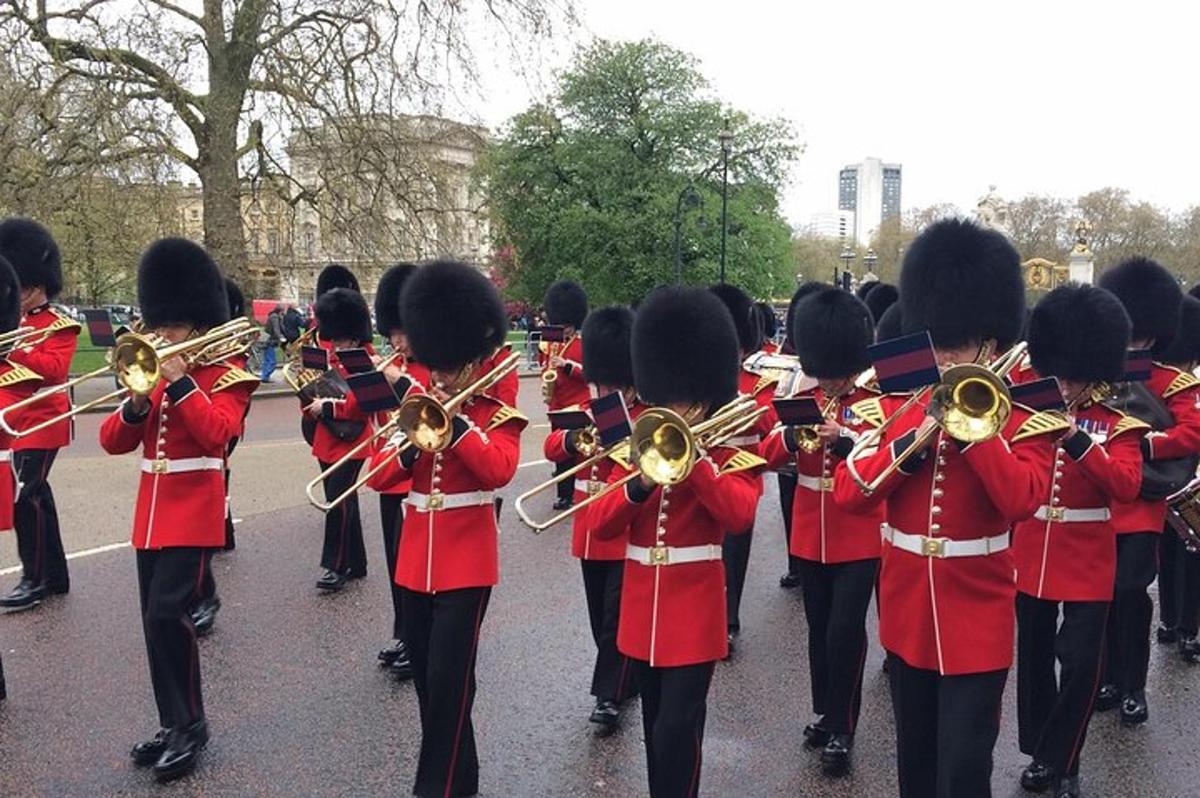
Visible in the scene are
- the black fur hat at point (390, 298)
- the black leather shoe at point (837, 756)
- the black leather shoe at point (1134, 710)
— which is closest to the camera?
the black leather shoe at point (837, 756)

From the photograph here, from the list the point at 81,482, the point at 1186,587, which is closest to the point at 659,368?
the point at 1186,587

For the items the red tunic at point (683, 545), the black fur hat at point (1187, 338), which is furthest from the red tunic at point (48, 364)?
the black fur hat at point (1187, 338)

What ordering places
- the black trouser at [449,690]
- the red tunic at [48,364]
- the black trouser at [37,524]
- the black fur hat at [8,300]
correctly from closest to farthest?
the black trouser at [449,690] → the black fur hat at [8,300] → the red tunic at [48,364] → the black trouser at [37,524]

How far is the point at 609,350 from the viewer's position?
4531mm

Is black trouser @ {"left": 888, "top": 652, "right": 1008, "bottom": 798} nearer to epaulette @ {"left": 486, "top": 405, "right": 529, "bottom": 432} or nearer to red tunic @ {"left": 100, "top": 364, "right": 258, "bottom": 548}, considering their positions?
epaulette @ {"left": 486, "top": 405, "right": 529, "bottom": 432}

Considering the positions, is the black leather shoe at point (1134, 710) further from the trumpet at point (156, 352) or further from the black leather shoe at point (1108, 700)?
the trumpet at point (156, 352)

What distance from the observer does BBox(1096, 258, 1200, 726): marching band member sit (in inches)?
167

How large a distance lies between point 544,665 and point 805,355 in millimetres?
1992

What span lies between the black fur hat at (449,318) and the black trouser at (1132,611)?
109 inches

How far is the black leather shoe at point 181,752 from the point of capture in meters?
3.79

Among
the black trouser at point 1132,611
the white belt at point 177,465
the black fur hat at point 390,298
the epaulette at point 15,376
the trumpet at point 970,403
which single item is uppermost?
the black fur hat at point 390,298

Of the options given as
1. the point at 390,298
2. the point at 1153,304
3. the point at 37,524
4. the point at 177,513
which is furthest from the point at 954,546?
the point at 37,524

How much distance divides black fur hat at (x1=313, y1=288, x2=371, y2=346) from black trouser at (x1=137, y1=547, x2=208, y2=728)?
8.52 feet

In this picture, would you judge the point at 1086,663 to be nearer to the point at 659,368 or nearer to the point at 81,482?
the point at 659,368
